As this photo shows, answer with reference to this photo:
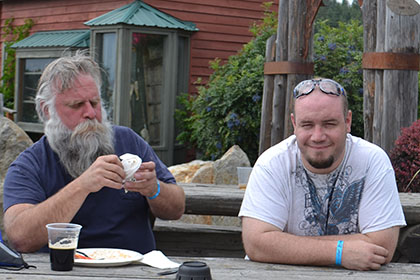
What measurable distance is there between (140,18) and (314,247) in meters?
9.56

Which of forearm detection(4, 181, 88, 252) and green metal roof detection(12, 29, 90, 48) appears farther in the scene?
green metal roof detection(12, 29, 90, 48)

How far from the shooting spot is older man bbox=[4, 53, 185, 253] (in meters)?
3.18

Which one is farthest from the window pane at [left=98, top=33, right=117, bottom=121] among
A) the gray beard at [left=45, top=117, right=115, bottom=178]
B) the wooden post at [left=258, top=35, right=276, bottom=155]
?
the gray beard at [left=45, top=117, right=115, bottom=178]

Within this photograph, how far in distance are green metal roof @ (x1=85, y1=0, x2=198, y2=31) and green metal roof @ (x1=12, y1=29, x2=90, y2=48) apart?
0.65 meters

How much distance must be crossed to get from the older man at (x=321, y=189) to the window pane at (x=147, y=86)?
360 inches

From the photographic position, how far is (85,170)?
3326mm

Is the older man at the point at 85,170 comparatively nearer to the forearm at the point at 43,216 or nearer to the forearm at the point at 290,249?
the forearm at the point at 43,216

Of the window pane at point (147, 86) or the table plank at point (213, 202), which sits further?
the window pane at point (147, 86)

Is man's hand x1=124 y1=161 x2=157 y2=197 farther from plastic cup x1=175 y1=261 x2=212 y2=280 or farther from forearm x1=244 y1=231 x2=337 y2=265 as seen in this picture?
plastic cup x1=175 y1=261 x2=212 y2=280

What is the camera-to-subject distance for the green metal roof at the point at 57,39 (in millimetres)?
13031

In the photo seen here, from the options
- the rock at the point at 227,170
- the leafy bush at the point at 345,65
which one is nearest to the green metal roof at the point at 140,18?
→ the leafy bush at the point at 345,65

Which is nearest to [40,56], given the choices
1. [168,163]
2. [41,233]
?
[168,163]

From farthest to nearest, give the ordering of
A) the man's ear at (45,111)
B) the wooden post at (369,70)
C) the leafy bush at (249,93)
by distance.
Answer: the leafy bush at (249,93), the wooden post at (369,70), the man's ear at (45,111)

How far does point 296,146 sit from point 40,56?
11.7 meters
